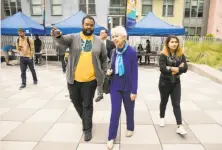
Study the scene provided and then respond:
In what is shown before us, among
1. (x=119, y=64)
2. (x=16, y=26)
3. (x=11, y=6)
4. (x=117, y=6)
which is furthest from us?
(x=11, y=6)

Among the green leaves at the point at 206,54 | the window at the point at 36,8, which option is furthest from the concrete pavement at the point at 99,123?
the window at the point at 36,8

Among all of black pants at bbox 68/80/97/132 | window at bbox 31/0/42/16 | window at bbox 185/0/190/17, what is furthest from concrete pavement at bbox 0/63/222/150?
window at bbox 185/0/190/17

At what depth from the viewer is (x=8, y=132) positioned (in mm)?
3910

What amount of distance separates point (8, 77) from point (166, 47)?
758cm

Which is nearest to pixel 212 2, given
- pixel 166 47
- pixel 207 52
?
pixel 207 52

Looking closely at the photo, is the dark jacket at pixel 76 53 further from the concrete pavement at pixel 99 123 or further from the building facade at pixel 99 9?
the building facade at pixel 99 9

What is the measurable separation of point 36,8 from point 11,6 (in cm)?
299

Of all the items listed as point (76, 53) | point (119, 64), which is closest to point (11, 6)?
point (76, 53)

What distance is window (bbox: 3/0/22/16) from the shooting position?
887 inches

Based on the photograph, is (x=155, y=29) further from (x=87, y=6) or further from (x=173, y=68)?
(x=87, y=6)

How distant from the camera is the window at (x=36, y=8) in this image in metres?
21.8

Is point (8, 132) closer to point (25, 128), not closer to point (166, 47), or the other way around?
point (25, 128)

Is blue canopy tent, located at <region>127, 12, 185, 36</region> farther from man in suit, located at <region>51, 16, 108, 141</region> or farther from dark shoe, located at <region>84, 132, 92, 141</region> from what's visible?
dark shoe, located at <region>84, 132, 92, 141</region>

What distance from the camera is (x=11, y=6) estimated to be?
22.8 meters
